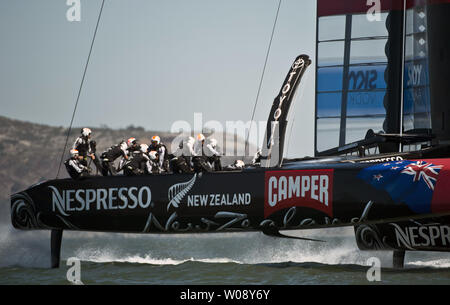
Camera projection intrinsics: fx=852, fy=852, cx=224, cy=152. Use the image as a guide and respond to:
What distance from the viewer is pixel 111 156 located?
1159 centimetres

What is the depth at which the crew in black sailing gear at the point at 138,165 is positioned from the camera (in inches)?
435

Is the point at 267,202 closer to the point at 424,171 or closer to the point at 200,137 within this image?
the point at 200,137

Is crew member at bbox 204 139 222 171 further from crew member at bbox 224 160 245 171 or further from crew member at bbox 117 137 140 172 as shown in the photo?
crew member at bbox 117 137 140 172

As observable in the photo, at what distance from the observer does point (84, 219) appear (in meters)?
11.1

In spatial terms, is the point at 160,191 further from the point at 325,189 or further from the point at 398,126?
the point at 398,126

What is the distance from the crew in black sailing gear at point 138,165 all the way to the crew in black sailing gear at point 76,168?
60 centimetres

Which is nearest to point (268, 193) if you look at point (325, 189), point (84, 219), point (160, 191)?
point (325, 189)

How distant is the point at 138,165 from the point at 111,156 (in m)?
0.62

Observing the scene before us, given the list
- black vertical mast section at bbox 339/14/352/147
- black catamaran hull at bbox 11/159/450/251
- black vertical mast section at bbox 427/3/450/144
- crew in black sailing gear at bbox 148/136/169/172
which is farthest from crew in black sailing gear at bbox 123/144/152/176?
black vertical mast section at bbox 339/14/352/147

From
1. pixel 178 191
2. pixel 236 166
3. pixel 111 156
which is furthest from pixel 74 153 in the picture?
pixel 236 166

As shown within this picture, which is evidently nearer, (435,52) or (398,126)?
(435,52)

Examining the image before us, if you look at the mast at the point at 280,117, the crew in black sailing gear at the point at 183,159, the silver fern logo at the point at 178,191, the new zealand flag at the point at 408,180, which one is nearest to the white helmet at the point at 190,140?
the crew in black sailing gear at the point at 183,159
